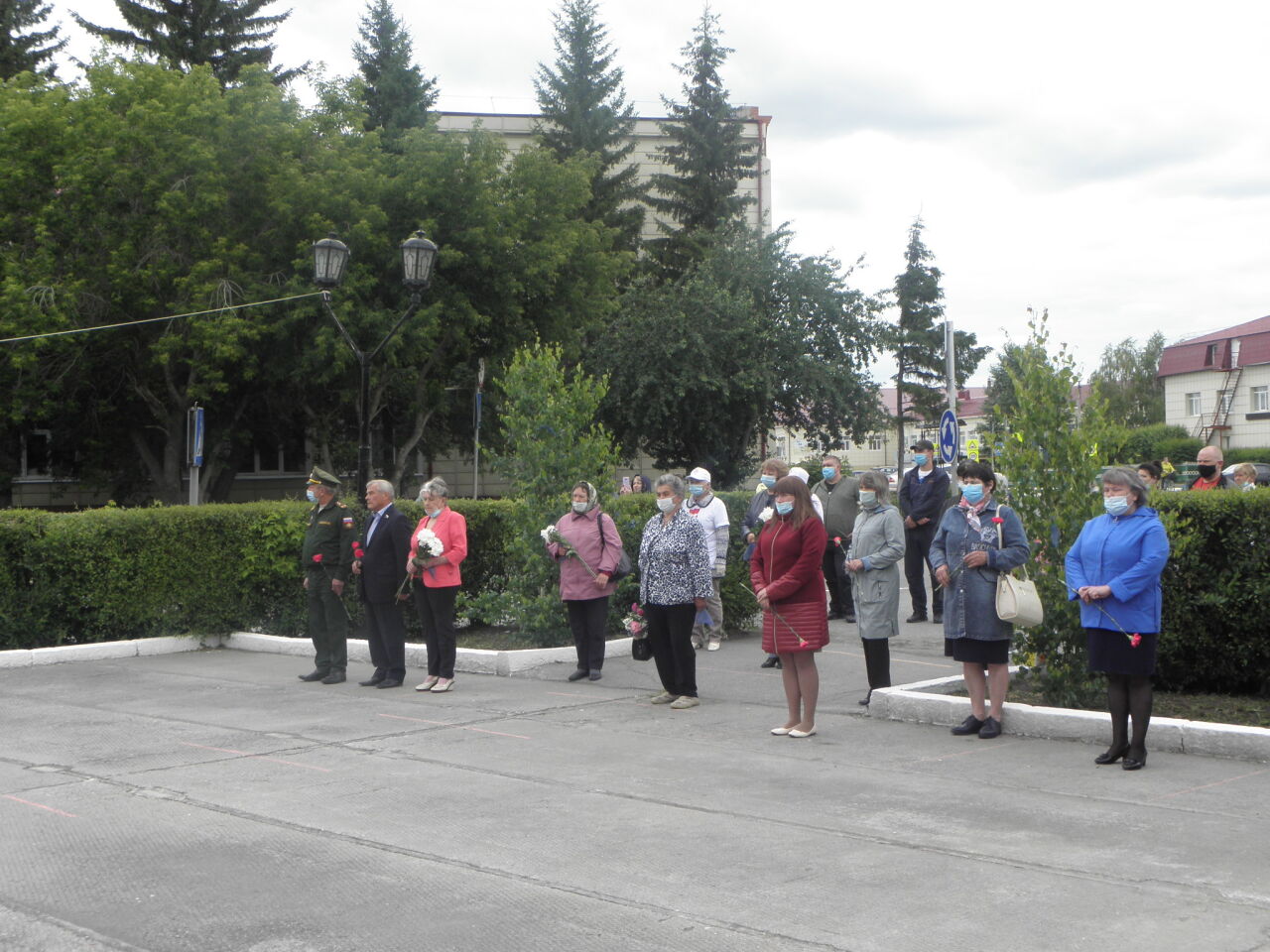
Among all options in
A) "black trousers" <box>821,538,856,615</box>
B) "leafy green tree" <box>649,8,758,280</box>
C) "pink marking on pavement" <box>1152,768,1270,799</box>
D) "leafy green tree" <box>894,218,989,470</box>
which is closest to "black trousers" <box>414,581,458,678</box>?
"black trousers" <box>821,538,856,615</box>

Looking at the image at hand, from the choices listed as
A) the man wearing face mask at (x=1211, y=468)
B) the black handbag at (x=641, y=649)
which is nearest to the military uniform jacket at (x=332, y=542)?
the black handbag at (x=641, y=649)

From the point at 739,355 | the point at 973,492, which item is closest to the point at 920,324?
the point at 739,355

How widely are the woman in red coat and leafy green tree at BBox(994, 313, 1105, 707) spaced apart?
1.48m

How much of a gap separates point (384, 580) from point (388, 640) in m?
0.55

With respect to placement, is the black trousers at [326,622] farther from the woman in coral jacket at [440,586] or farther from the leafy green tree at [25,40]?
the leafy green tree at [25,40]

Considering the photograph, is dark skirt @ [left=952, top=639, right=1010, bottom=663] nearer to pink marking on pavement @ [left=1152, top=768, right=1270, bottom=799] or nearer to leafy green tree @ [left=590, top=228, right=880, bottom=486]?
pink marking on pavement @ [left=1152, top=768, right=1270, bottom=799]

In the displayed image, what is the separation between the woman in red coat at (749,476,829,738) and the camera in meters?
8.85

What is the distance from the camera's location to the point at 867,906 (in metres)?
5.16

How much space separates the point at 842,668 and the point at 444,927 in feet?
24.0

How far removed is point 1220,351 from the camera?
6906 centimetres

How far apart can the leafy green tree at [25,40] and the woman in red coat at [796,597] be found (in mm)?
36952

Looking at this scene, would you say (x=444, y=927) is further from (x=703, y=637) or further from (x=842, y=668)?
(x=703, y=637)

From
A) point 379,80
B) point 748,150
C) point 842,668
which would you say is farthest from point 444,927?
point 748,150

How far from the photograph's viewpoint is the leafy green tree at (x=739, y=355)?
38406mm
